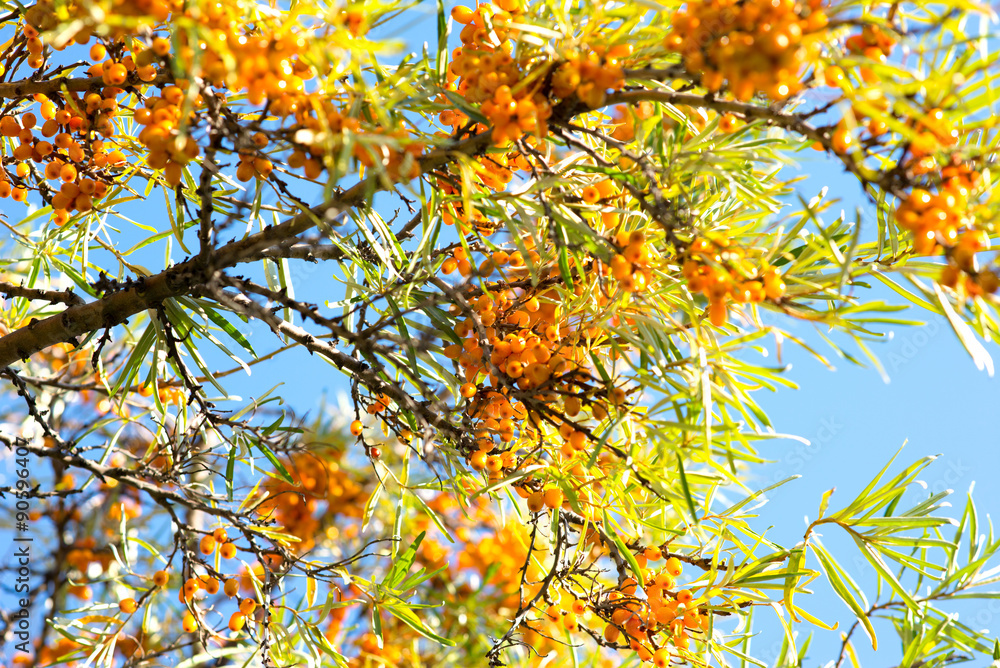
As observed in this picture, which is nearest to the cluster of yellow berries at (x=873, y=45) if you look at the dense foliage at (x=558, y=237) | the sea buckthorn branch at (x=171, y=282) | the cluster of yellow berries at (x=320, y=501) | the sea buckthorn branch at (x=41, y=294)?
the dense foliage at (x=558, y=237)

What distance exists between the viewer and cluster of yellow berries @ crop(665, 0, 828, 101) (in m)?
0.54

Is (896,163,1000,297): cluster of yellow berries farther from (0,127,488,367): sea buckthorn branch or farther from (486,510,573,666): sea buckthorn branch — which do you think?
(486,510,573,666): sea buckthorn branch

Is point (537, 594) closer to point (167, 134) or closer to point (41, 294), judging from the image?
point (167, 134)

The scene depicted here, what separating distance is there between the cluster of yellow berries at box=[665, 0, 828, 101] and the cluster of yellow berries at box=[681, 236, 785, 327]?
0.17 metres

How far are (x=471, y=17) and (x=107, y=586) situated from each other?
200 cm

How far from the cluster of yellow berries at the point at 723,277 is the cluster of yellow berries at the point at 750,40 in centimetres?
17

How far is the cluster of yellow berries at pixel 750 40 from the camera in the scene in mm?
542

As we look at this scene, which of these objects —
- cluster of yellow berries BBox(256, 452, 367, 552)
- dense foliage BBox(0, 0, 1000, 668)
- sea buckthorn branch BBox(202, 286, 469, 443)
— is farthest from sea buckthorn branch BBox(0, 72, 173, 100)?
cluster of yellow berries BBox(256, 452, 367, 552)

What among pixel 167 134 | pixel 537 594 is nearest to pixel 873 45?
pixel 167 134

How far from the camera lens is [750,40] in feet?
1.82

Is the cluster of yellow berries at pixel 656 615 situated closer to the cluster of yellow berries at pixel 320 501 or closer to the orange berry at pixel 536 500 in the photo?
the orange berry at pixel 536 500

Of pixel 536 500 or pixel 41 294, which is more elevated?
pixel 41 294

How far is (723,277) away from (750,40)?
23cm

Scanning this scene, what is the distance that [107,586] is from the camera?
2.04 m
